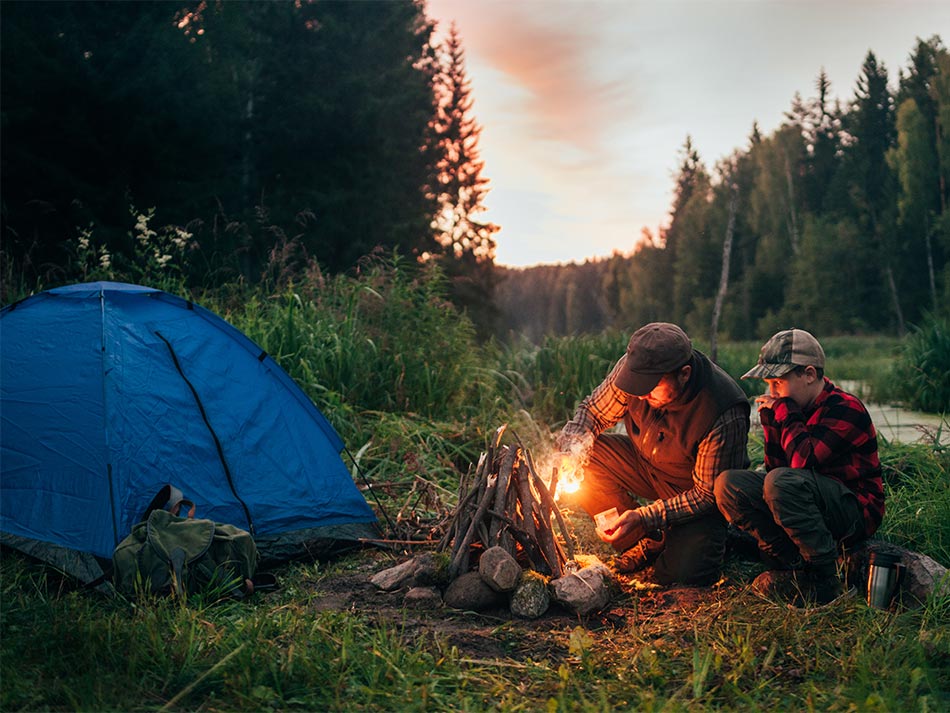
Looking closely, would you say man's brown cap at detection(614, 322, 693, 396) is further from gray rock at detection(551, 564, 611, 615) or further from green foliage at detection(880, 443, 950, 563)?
green foliage at detection(880, 443, 950, 563)

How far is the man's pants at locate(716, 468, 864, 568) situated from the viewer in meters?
3.37

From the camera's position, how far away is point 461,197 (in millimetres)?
30703

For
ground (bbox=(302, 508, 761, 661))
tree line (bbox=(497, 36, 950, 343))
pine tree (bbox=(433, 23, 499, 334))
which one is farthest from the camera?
tree line (bbox=(497, 36, 950, 343))

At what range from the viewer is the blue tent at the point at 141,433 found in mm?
3988

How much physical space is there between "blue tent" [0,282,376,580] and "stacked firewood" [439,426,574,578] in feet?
3.11

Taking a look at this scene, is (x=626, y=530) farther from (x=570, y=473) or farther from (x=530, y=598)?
(x=530, y=598)

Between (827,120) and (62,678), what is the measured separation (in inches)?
1976

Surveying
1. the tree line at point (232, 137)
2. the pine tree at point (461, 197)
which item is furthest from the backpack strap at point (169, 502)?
Answer: the pine tree at point (461, 197)

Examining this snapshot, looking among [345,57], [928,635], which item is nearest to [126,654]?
[928,635]

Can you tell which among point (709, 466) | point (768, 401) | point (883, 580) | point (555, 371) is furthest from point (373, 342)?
point (883, 580)

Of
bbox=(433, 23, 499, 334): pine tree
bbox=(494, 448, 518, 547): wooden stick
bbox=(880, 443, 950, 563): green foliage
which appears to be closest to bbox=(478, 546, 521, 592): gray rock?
bbox=(494, 448, 518, 547): wooden stick

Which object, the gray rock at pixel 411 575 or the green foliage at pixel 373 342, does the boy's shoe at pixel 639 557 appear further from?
the green foliage at pixel 373 342

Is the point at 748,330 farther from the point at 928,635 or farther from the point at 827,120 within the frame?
the point at 928,635

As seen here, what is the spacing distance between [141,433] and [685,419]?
275 centimetres
